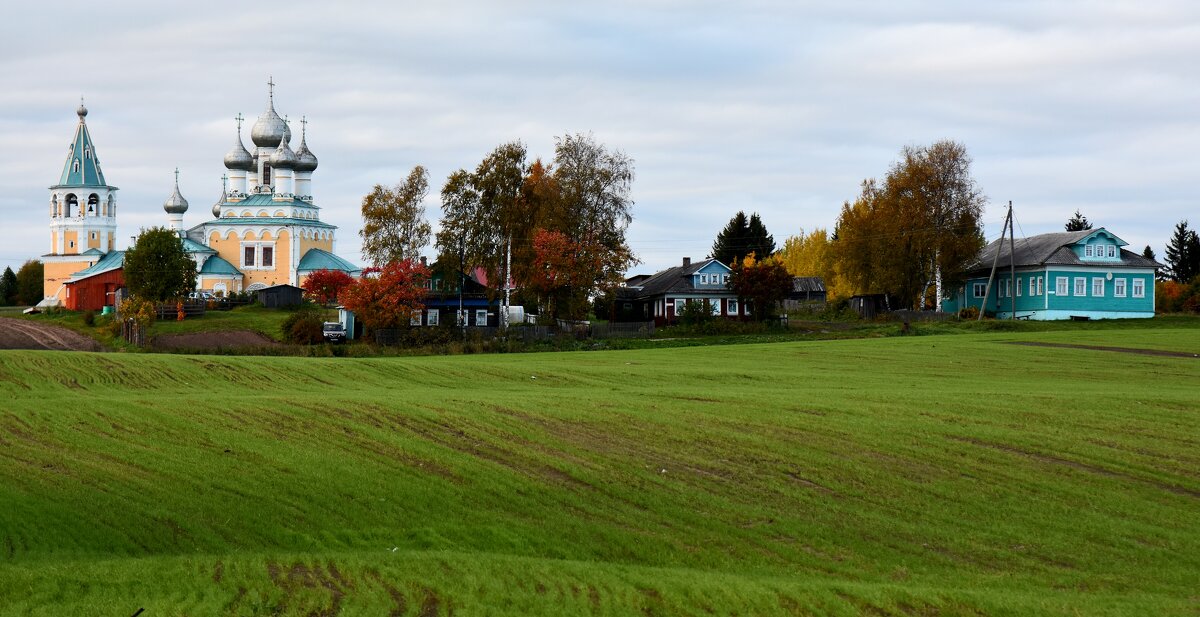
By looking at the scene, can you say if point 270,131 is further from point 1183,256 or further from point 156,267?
point 1183,256

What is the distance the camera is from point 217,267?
103 m

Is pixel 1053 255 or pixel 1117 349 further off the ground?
pixel 1053 255

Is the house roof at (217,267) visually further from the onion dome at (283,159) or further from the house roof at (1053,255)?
the house roof at (1053,255)

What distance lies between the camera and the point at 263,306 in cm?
9300

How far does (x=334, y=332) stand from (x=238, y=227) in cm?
3668

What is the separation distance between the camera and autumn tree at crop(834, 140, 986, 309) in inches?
3337

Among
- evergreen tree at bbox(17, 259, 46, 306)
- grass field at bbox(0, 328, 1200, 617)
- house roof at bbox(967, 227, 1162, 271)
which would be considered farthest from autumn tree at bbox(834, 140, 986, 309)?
evergreen tree at bbox(17, 259, 46, 306)

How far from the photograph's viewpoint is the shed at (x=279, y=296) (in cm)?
9319

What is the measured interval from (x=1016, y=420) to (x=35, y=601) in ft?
72.5

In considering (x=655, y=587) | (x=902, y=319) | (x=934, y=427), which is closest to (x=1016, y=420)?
(x=934, y=427)

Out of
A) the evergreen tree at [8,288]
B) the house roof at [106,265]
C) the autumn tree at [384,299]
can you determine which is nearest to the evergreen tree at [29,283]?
the evergreen tree at [8,288]

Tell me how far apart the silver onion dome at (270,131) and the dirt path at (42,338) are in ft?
94.5

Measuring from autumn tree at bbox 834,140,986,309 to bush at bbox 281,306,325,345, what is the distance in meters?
36.2

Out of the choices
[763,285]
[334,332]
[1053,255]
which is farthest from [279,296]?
[1053,255]
